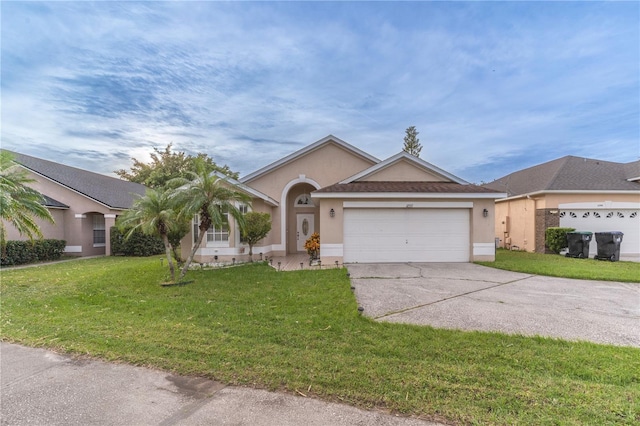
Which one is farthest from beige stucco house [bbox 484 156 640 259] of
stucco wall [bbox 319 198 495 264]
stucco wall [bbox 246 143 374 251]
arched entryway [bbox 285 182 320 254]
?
arched entryway [bbox 285 182 320 254]

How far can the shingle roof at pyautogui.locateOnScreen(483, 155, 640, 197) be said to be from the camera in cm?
1534

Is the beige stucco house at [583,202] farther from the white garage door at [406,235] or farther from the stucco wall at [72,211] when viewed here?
the stucco wall at [72,211]

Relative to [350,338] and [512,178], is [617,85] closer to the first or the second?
[512,178]

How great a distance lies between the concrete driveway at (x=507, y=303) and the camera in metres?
5.08

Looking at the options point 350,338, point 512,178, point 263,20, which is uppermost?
point 263,20

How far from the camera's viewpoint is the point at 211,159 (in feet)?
114

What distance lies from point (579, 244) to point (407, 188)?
940 centimetres

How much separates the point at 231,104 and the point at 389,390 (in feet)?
52.3

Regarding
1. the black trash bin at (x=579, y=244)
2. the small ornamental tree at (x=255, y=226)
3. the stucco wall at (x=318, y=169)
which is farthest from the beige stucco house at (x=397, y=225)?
the black trash bin at (x=579, y=244)

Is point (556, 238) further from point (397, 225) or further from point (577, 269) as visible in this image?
point (397, 225)

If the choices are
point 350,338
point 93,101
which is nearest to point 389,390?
point 350,338

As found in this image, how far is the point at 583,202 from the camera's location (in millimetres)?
15219

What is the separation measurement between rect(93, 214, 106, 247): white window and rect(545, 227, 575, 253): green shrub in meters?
26.8

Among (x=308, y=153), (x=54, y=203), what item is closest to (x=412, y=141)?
(x=308, y=153)
